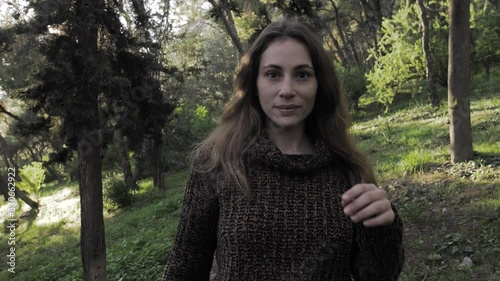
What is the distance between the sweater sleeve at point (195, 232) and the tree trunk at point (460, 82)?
232 inches

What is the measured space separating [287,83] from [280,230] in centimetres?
55

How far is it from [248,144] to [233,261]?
462mm

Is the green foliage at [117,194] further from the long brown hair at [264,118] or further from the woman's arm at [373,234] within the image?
the woman's arm at [373,234]

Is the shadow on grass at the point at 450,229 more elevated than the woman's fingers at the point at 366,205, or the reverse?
the woman's fingers at the point at 366,205

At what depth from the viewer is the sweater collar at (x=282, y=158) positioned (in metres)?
1.60

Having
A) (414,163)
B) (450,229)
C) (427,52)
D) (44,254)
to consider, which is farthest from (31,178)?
(450,229)

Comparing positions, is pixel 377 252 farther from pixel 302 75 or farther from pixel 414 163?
pixel 414 163

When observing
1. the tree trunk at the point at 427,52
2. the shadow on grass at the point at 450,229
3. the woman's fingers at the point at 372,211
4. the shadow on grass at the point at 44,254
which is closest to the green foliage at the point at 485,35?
the tree trunk at the point at 427,52

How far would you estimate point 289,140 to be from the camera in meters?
1.72

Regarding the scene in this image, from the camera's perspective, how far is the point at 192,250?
5.38ft

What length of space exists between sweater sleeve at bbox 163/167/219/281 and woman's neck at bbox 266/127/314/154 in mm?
320

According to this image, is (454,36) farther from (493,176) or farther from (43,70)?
(43,70)

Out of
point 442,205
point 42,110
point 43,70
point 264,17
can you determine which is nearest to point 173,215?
point 42,110

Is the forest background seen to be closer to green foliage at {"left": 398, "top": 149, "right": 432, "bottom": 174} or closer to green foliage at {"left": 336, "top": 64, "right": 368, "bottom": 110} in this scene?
green foliage at {"left": 398, "top": 149, "right": 432, "bottom": 174}
